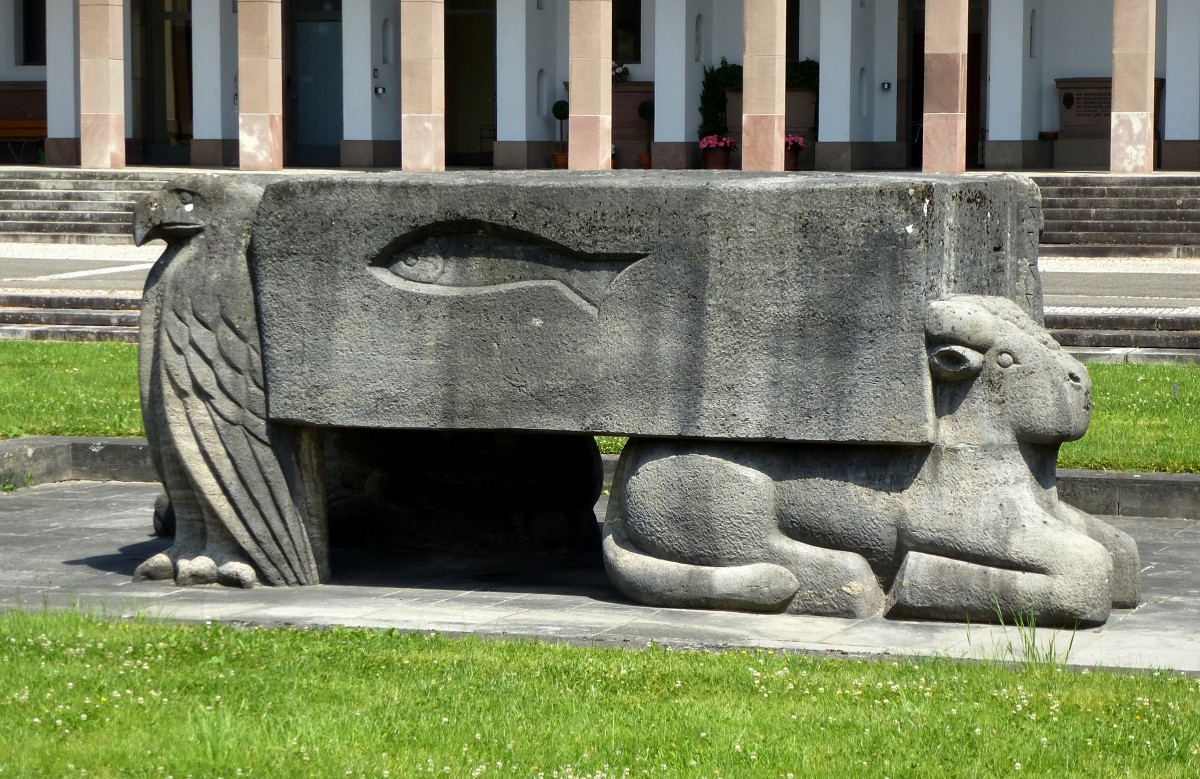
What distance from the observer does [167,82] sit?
122 feet

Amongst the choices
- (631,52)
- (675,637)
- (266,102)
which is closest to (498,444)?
(675,637)

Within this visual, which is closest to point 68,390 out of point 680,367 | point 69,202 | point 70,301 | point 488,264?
point 70,301

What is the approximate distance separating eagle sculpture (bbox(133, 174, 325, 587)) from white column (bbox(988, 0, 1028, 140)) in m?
26.1

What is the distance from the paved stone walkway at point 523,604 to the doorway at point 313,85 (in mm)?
28545

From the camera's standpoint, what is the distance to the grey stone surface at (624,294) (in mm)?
6113

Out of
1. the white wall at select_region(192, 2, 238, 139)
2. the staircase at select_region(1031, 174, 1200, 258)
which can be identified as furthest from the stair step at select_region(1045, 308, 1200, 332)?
the white wall at select_region(192, 2, 238, 139)

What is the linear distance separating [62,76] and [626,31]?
992cm

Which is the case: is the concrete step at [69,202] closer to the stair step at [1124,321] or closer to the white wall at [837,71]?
the white wall at [837,71]

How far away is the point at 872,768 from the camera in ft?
14.3

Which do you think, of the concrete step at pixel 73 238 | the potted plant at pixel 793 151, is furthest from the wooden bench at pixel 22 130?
the potted plant at pixel 793 151

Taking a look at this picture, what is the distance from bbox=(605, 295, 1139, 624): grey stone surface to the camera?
6051mm

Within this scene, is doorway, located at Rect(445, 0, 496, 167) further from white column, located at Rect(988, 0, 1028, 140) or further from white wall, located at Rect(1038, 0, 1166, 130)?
white wall, located at Rect(1038, 0, 1166, 130)

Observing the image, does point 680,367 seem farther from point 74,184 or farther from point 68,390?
point 74,184

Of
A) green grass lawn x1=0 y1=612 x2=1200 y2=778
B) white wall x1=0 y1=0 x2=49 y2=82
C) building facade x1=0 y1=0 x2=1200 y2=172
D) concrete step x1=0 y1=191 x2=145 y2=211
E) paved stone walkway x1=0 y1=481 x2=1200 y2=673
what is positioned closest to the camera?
green grass lawn x1=0 y1=612 x2=1200 y2=778
